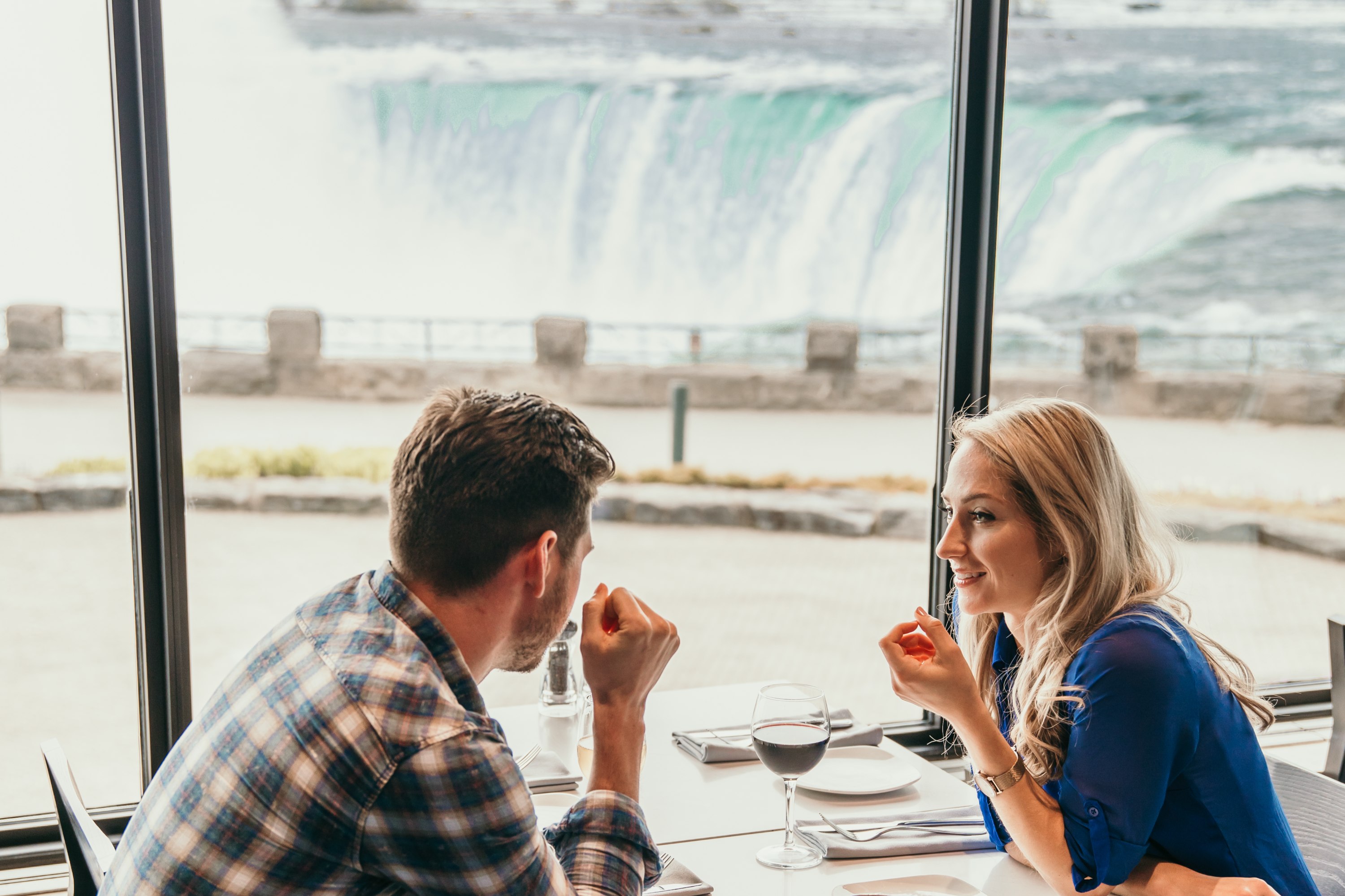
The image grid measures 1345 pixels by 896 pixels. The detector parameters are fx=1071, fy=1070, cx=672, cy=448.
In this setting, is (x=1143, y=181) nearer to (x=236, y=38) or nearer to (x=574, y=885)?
(x=574, y=885)

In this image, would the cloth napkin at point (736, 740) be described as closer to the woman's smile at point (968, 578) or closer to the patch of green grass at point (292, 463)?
the woman's smile at point (968, 578)

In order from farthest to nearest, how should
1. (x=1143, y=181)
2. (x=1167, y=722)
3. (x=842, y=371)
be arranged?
(x=842, y=371), (x=1143, y=181), (x=1167, y=722)

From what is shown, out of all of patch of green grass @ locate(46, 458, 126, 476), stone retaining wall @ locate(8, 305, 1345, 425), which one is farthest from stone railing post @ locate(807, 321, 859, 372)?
patch of green grass @ locate(46, 458, 126, 476)

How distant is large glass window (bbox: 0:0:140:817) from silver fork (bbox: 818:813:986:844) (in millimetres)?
918

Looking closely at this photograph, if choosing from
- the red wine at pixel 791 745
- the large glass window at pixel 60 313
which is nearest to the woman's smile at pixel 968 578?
the red wine at pixel 791 745

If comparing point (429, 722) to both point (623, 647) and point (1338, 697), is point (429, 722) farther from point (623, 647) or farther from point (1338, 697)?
point (1338, 697)

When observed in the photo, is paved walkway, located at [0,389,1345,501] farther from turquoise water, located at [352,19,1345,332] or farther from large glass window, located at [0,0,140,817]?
turquoise water, located at [352,19,1345,332]

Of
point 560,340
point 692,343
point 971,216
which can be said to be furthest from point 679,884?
point 692,343

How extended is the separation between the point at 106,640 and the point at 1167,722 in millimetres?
6868

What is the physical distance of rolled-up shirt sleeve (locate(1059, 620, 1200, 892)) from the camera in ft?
3.86

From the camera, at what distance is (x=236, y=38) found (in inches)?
319

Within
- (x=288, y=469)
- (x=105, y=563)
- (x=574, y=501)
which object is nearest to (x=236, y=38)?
(x=288, y=469)

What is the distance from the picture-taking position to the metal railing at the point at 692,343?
9.32ft

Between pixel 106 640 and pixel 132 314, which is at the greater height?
pixel 132 314
